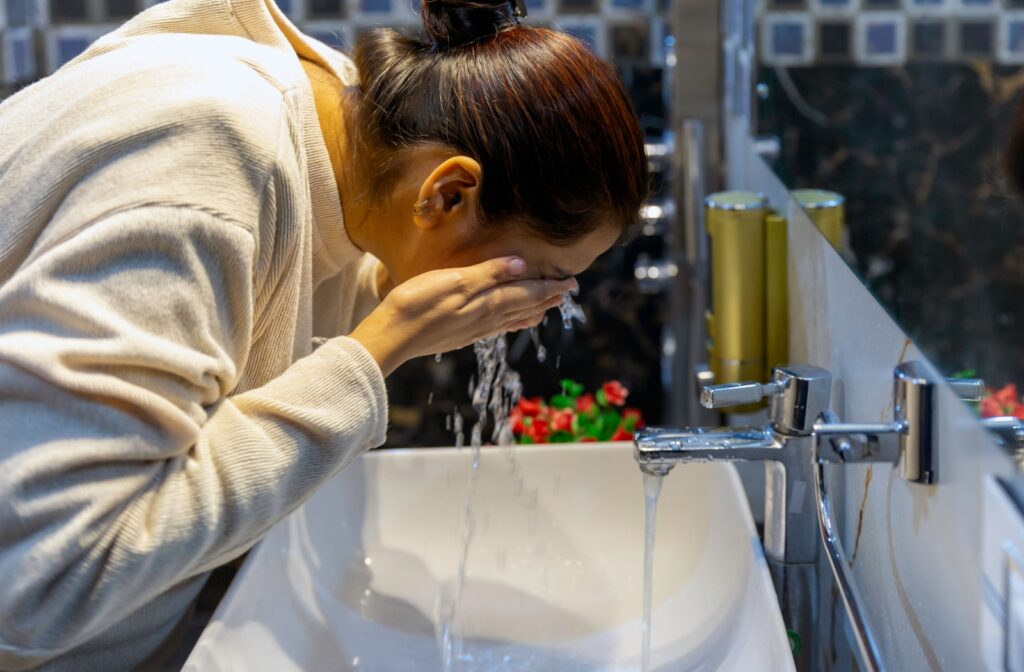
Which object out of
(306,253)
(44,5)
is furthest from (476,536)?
(44,5)

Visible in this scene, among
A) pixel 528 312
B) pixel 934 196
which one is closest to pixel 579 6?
pixel 528 312

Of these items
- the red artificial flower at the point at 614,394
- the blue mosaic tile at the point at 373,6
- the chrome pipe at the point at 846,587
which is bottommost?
the red artificial flower at the point at 614,394

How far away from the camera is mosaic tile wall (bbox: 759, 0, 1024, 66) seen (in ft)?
2.52

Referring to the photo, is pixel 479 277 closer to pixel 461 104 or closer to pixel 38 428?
pixel 461 104

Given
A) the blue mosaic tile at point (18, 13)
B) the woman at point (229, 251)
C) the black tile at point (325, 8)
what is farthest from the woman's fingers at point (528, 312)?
the blue mosaic tile at point (18, 13)

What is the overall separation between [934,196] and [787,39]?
0.62 metres

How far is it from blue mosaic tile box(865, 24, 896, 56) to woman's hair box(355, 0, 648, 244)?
0.27 metres

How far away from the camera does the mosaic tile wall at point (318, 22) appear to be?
2.32m

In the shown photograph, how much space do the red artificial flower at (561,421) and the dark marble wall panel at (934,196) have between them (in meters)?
0.41

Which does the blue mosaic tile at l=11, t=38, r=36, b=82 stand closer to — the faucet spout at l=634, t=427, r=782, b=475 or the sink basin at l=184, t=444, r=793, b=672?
the sink basin at l=184, t=444, r=793, b=672

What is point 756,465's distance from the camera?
1.33m

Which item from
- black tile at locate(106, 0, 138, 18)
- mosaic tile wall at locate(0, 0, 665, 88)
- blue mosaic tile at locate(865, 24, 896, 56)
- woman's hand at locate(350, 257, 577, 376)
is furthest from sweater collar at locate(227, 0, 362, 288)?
black tile at locate(106, 0, 138, 18)

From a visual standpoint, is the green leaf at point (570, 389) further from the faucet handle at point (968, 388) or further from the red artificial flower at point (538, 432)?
the faucet handle at point (968, 388)

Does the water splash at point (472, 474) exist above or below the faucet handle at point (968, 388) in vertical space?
below
